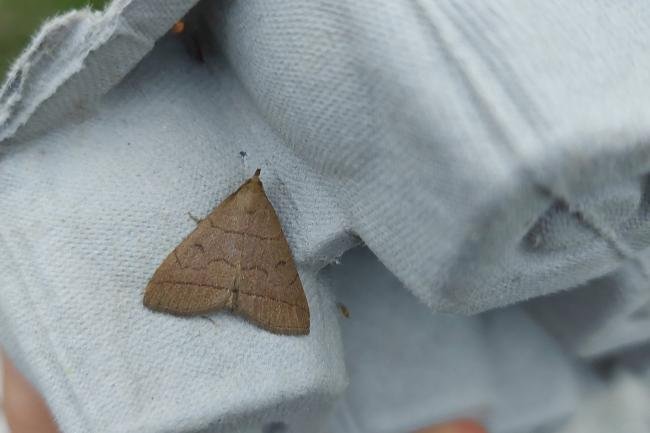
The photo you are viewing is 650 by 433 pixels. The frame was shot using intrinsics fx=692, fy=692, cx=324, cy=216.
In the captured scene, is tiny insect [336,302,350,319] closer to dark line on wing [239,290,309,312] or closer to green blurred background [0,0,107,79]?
dark line on wing [239,290,309,312]

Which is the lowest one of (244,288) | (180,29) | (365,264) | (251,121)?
(365,264)

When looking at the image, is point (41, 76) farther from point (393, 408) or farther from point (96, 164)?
point (393, 408)

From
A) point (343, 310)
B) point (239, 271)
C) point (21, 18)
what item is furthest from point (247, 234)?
point (21, 18)

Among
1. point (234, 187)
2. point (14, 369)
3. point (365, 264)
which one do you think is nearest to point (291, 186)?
point (234, 187)

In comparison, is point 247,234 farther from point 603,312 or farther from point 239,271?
point 603,312

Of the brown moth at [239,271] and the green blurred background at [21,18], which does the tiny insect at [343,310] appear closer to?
the brown moth at [239,271]
